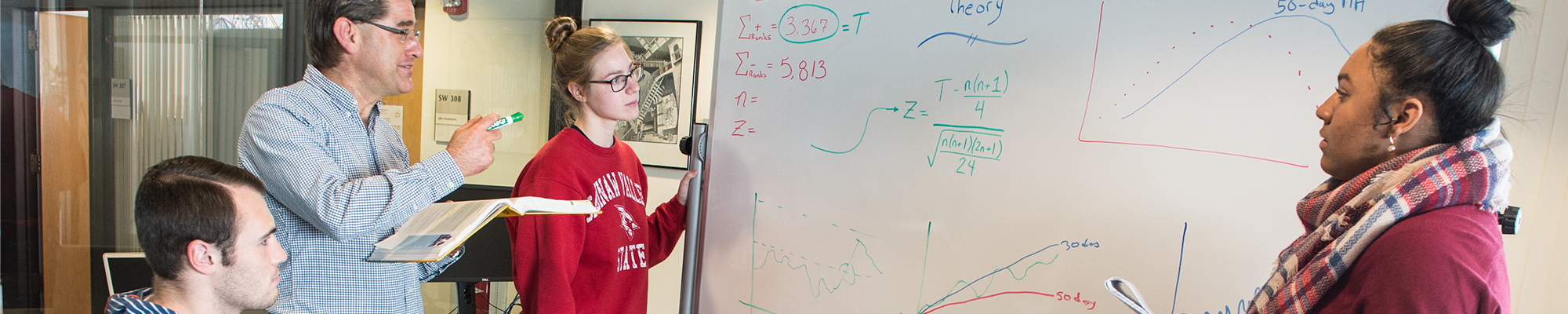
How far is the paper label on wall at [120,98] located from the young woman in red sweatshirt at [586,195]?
1.34 metres

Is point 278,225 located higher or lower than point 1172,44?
lower

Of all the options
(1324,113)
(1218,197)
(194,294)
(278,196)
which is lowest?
(194,294)

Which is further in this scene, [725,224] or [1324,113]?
[725,224]

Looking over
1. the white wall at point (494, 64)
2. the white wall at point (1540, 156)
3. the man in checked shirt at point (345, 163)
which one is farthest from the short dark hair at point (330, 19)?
the white wall at point (1540, 156)

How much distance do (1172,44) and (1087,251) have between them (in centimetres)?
37

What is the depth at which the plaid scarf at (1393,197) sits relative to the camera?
0.75 metres

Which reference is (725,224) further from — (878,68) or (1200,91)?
(1200,91)

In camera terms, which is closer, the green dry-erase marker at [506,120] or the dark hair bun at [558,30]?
the green dry-erase marker at [506,120]

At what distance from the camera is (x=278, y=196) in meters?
1.18

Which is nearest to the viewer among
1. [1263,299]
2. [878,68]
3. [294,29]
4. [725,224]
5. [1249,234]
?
[1263,299]

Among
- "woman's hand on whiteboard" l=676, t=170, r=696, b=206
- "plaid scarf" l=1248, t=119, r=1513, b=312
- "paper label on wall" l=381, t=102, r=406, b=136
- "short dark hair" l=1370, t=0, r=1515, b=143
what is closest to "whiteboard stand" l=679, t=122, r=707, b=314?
"woman's hand on whiteboard" l=676, t=170, r=696, b=206

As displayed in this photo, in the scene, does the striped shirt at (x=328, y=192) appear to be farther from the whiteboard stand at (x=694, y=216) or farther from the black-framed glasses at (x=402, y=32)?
the whiteboard stand at (x=694, y=216)

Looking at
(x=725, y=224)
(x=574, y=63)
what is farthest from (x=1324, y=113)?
(x=574, y=63)

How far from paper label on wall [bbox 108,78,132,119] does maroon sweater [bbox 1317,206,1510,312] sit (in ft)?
8.96
